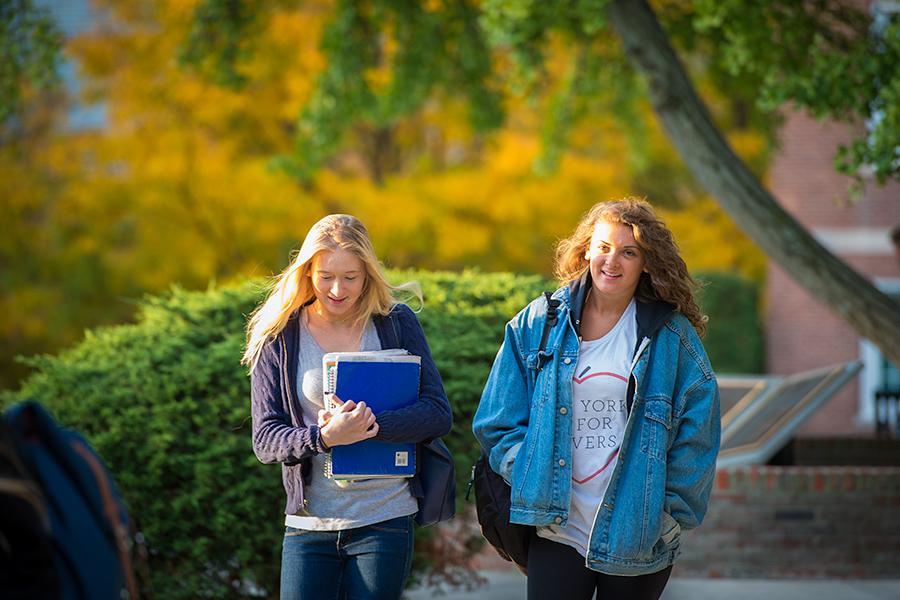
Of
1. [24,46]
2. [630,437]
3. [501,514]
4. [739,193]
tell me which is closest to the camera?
[630,437]

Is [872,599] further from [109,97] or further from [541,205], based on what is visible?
[109,97]

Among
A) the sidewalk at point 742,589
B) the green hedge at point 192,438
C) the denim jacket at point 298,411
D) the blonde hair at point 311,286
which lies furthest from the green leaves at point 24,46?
the denim jacket at point 298,411

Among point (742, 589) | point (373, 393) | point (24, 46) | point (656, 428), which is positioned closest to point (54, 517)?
point (373, 393)

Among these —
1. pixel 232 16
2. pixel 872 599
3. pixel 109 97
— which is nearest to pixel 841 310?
pixel 872 599

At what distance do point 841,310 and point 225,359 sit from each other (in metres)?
4.07

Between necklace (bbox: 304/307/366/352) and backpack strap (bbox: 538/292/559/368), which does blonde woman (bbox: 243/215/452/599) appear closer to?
necklace (bbox: 304/307/366/352)

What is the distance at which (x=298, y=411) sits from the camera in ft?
12.7

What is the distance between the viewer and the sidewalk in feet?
23.9

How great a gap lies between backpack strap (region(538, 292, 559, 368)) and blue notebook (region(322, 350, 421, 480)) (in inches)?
15.8

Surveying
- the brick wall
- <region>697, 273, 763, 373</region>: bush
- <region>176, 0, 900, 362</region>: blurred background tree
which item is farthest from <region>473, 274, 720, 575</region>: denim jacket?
<region>697, 273, 763, 373</region>: bush

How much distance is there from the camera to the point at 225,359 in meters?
5.62

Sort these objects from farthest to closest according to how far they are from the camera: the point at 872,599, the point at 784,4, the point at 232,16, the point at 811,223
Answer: the point at 811,223
the point at 232,16
the point at 784,4
the point at 872,599

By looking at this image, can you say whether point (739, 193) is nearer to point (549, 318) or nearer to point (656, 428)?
point (549, 318)

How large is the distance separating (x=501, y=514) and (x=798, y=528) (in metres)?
4.90
